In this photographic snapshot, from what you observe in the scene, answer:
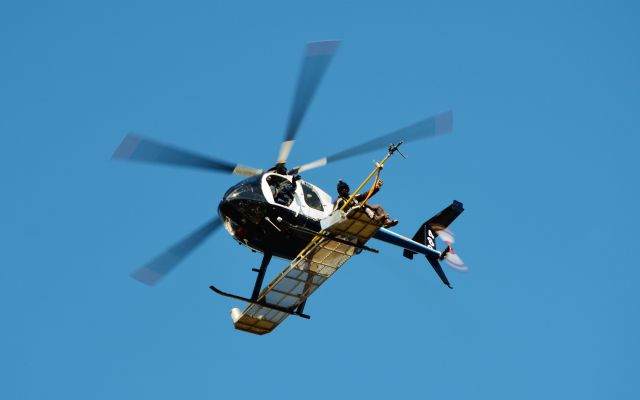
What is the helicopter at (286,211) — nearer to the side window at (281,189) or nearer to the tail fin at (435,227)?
the side window at (281,189)

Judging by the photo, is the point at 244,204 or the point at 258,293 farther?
the point at 258,293

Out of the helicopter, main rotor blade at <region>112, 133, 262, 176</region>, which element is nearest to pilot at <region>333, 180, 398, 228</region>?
the helicopter

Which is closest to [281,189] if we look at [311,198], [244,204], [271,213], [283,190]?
[283,190]

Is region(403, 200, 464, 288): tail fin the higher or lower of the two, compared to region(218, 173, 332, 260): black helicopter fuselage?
higher

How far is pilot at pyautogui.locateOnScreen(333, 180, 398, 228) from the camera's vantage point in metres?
21.0

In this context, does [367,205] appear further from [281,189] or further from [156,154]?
[156,154]

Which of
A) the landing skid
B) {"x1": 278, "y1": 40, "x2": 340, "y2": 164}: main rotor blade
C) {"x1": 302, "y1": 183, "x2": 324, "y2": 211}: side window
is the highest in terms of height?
{"x1": 278, "y1": 40, "x2": 340, "y2": 164}: main rotor blade

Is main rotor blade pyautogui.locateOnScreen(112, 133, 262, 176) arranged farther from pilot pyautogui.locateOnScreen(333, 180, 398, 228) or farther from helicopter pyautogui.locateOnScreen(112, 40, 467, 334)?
pilot pyautogui.locateOnScreen(333, 180, 398, 228)

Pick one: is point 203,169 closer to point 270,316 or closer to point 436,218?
point 270,316

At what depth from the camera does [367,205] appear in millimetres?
21016

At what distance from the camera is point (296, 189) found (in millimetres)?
22766

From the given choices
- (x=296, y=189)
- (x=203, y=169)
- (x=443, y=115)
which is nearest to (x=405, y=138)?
(x=443, y=115)

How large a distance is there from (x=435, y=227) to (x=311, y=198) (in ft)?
13.8

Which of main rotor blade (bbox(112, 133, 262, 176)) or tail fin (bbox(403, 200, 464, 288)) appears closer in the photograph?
main rotor blade (bbox(112, 133, 262, 176))
